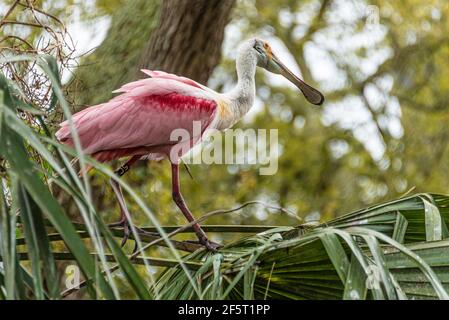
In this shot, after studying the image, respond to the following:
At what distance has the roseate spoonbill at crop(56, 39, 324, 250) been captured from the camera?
4.71 m

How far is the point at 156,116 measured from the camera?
4977mm

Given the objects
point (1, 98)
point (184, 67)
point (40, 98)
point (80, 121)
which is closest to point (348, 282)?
point (1, 98)

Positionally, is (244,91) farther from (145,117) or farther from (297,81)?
(145,117)

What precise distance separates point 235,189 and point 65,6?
4458 mm

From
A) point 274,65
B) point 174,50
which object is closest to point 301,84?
point 274,65

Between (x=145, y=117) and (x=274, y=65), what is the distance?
0.95m

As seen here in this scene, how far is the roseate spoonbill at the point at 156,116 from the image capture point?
4715mm

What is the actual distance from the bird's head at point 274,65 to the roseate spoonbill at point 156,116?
11cm

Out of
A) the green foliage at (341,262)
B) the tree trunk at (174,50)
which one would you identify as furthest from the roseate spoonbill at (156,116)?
the green foliage at (341,262)

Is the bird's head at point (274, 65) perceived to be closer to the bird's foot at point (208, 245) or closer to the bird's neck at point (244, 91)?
the bird's neck at point (244, 91)

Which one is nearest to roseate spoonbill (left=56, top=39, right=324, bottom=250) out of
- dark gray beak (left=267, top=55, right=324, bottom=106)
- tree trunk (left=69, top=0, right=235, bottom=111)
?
dark gray beak (left=267, top=55, right=324, bottom=106)

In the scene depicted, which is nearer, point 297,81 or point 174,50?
point 297,81

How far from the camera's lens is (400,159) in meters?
12.3

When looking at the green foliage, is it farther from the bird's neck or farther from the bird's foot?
the bird's neck
